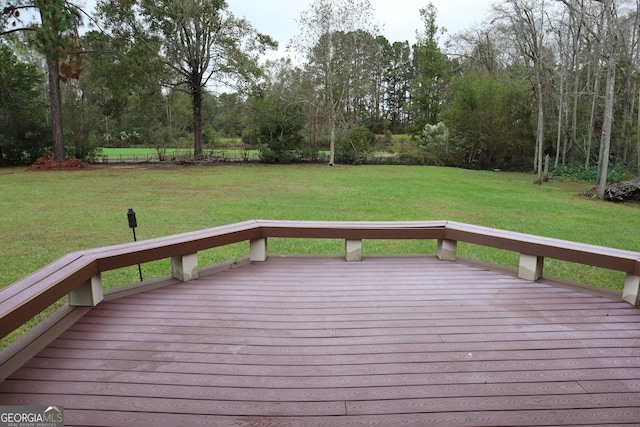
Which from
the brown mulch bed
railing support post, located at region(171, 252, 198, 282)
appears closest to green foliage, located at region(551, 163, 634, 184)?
the brown mulch bed

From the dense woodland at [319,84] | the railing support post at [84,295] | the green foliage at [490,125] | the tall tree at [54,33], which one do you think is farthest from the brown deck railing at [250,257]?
the green foliage at [490,125]

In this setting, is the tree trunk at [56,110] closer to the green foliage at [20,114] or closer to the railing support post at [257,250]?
the green foliage at [20,114]

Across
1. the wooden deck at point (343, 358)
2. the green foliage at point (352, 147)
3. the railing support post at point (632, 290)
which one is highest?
the green foliage at point (352, 147)

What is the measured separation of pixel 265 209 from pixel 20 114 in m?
16.0

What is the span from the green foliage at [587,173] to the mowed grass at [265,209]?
141 cm

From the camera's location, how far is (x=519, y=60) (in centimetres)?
2378

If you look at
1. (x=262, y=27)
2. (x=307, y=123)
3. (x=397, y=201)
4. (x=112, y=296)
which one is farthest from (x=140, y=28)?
(x=112, y=296)

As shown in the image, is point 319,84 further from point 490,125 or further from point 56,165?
point 56,165

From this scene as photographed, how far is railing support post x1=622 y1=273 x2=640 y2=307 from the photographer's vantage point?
9.82ft

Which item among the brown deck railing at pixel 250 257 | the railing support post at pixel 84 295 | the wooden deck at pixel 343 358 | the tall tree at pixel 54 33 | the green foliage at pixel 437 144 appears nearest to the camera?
the wooden deck at pixel 343 358

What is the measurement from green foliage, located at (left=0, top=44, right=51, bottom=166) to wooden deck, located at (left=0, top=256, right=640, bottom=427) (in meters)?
19.9

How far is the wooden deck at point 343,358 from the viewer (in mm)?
1792

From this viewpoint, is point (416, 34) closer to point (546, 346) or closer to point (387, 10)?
point (387, 10)

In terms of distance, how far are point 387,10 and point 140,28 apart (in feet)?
38.4
